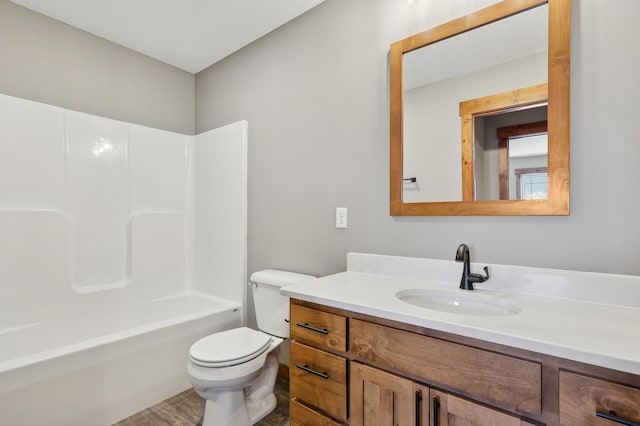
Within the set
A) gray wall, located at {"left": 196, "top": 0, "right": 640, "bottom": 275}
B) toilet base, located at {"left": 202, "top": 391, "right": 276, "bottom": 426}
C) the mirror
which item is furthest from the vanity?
toilet base, located at {"left": 202, "top": 391, "right": 276, "bottom": 426}

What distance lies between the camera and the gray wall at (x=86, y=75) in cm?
206

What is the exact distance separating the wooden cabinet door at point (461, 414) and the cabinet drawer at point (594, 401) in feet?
0.38

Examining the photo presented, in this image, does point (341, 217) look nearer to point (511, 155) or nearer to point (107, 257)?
point (511, 155)

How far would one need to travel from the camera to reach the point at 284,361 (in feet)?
7.39

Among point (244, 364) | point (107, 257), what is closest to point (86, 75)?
point (107, 257)

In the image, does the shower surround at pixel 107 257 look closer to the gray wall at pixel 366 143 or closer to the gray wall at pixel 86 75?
the gray wall at pixel 86 75

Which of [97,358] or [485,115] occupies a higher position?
[485,115]

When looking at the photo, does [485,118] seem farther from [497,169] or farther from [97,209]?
[97,209]

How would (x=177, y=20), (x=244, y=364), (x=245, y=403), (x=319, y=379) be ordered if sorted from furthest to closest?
(x=177, y=20) → (x=245, y=403) → (x=244, y=364) → (x=319, y=379)

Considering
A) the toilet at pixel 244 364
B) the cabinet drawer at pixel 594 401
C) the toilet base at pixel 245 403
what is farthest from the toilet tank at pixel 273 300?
the cabinet drawer at pixel 594 401

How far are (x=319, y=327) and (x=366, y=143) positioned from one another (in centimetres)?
103

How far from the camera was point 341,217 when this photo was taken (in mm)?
1900

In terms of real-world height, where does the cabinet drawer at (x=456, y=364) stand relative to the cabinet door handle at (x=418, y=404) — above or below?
above

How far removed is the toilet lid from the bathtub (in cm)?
47
